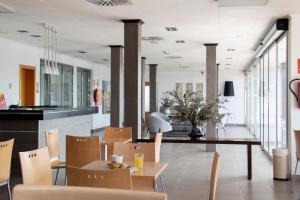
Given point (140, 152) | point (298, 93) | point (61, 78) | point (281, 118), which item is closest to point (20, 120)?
point (140, 152)

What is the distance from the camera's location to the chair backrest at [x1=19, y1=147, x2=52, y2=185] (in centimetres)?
331

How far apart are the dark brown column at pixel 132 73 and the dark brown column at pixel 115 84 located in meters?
3.08

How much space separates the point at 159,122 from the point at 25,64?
14.0 feet

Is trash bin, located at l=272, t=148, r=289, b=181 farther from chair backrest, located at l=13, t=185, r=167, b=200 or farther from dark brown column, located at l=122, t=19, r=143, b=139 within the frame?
chair backrest, located at l=13, t=185, r=167, b=200

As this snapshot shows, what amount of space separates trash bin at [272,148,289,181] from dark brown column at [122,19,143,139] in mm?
2469

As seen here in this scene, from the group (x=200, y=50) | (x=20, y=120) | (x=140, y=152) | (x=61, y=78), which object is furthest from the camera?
(x=61, y=78)

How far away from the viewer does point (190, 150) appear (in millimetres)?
10461

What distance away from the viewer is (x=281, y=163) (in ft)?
21.1

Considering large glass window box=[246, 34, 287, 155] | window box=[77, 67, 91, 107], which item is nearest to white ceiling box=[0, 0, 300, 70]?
large glass window box=[246, 34, 287, 155]

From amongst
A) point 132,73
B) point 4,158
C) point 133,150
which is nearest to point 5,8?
point 132,73

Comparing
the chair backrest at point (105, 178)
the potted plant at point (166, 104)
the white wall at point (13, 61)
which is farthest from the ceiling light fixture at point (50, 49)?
the chair backrest at point (105, 178)

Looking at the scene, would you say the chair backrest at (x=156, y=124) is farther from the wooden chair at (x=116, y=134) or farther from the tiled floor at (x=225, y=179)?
the wooden chair at (x=116, y=134)

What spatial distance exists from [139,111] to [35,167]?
410cm

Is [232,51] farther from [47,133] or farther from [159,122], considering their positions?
[47,133]
